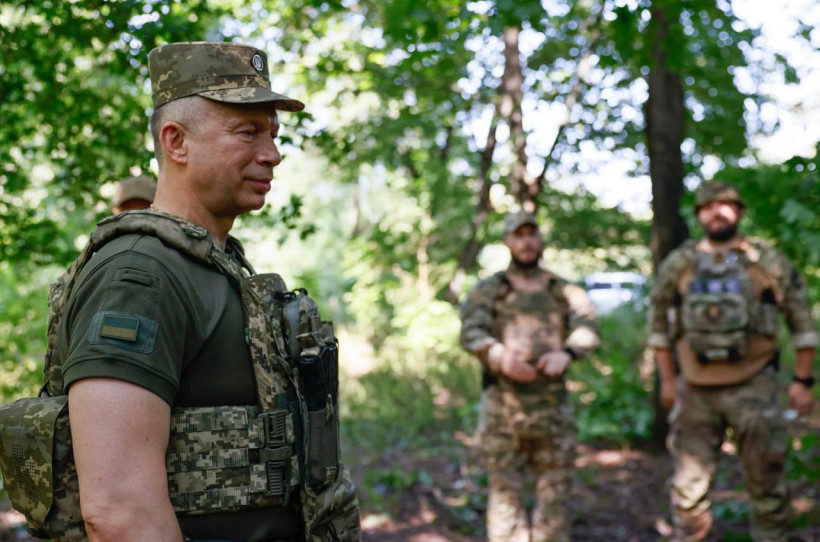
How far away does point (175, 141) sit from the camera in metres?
1.78

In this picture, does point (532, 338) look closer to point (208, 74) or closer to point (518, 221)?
point (518, 221)

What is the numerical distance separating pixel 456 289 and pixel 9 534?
5538 millimetres

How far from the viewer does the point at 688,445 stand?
482 centimetres

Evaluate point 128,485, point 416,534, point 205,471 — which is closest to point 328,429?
point 205,471

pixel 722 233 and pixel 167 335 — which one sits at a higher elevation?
pixel 722 233

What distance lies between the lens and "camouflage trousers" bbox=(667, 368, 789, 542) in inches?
181

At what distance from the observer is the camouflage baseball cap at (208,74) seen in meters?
1.78

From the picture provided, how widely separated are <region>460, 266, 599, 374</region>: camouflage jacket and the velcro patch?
11.4 feet

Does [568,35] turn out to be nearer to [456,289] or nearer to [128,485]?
[456,289]

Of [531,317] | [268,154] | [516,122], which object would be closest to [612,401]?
[516,122]

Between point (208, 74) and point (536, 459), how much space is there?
3.84m

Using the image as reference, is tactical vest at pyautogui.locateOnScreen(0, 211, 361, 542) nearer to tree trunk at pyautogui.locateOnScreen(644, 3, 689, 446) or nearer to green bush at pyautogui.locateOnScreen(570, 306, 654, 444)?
green bush at pyautogui.locateOnScreen(570, 306, 654, 444)

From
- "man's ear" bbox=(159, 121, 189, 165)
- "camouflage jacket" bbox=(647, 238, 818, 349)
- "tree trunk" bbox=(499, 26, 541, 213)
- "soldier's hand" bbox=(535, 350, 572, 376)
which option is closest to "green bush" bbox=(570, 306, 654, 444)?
"tree trunk" bbox=(499, 26, 541, 213)

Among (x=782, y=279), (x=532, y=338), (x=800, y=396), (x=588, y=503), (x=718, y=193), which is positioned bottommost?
(x=588, y=503)
